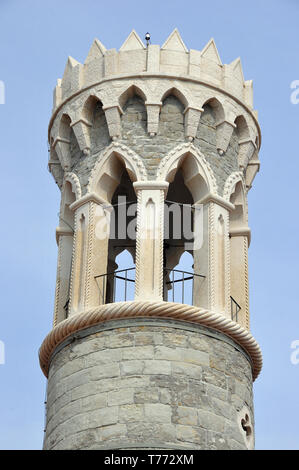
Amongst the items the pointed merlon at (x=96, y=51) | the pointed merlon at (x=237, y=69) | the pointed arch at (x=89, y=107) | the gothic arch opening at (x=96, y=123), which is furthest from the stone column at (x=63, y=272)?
the pointed merlon at (x=237, y=69)

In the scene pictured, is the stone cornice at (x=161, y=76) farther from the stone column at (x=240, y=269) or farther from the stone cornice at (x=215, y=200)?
the stone column at (x=240, y=269)

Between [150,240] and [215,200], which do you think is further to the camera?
[215,200]

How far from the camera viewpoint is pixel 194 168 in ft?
67.5

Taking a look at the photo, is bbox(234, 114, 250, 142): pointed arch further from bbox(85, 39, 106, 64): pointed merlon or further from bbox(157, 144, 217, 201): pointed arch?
bbox(85, 39, 106, 64): pointed merlon

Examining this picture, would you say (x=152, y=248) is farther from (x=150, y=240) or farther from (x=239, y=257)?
(x=239, y=257)

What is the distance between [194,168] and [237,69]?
8.24 ft

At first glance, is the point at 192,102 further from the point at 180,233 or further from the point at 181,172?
the point at 180,233

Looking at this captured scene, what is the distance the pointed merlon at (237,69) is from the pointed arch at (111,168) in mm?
2836

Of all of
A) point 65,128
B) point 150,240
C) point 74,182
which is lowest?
point 150,240

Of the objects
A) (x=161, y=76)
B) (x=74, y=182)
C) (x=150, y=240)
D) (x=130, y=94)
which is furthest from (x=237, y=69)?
(x=150, y=240)

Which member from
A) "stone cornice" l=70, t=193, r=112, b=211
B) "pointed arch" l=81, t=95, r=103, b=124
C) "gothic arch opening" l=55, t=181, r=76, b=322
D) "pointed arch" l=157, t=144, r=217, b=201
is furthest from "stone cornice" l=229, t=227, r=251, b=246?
"pointed arch" l=81, t=95, r=103, b=124

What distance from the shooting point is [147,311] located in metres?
18.6
